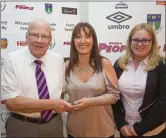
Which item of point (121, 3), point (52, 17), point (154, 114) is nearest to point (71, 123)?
point (154, 114)

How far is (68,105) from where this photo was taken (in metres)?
1.69

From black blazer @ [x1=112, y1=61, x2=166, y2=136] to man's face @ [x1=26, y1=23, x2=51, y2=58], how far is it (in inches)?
31.7

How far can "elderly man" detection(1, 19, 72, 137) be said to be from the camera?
164 cm

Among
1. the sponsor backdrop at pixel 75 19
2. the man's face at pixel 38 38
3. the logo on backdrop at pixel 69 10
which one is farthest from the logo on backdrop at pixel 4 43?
the man's face at pixel 38 38

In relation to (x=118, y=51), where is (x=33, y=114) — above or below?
below

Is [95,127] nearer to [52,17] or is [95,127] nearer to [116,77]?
[116,77]

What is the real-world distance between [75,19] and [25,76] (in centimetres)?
146

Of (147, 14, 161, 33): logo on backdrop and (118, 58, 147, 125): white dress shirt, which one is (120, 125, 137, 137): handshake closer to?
(118, 58, 147, 125): white dress shirt

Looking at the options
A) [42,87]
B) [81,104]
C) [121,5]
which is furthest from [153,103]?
[121,5]

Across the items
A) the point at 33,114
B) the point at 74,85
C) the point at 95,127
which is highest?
the point at 74,85

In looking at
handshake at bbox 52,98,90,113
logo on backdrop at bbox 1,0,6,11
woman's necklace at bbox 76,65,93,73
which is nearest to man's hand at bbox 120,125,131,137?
handshake at bbox 52,98,90,113

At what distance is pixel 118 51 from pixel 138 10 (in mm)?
568

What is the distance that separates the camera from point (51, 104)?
1.66m

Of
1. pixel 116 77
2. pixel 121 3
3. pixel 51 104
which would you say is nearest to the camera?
pixel 51 104
